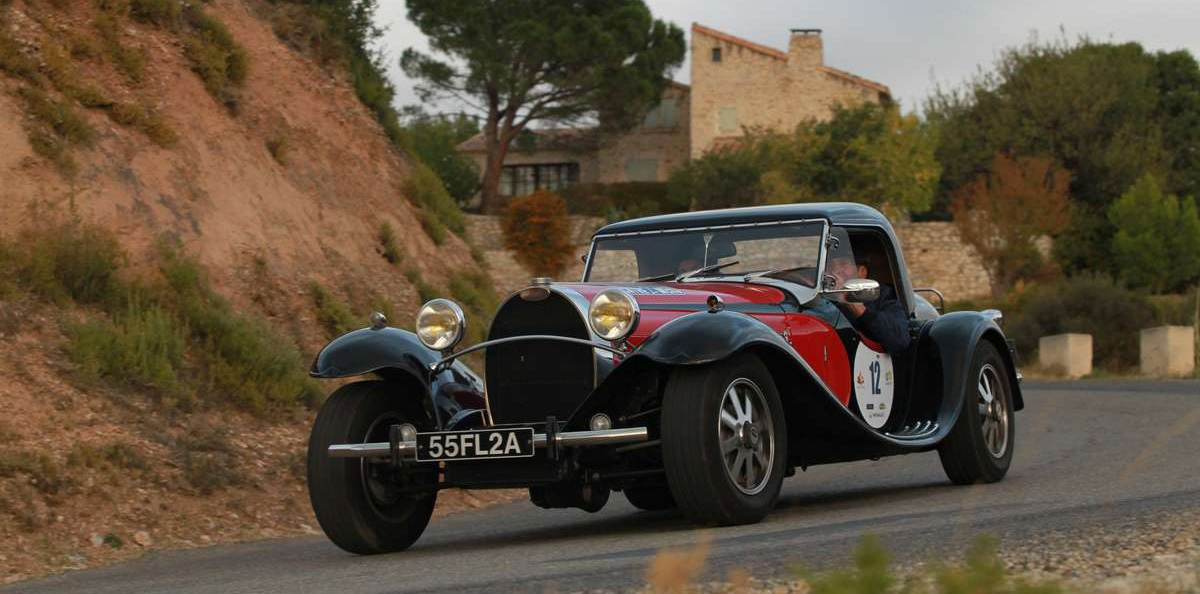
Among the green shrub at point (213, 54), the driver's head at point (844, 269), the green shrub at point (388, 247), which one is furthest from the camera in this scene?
the green shrub at point (388, 247)

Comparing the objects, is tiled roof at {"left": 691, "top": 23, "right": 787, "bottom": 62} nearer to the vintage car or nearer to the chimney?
the chimney

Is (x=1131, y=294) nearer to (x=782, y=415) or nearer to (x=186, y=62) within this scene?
(x=186, y=62)

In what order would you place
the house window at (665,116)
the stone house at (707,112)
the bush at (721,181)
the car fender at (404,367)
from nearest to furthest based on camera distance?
the car fender at (404,367) → the bush at (721,181) → the stone house at (707,112) → the house window at (665,116)

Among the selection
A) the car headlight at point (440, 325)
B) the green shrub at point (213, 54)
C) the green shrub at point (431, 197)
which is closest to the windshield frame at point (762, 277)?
the car headlight at point (440, 325)

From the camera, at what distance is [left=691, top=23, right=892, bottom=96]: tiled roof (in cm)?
7344

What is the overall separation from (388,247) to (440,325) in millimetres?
9356

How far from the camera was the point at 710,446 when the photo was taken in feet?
24.6

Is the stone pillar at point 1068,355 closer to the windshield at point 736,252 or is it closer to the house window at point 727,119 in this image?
the windshield at point 736,252

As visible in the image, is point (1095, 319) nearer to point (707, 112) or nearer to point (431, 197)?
point (431, 197)

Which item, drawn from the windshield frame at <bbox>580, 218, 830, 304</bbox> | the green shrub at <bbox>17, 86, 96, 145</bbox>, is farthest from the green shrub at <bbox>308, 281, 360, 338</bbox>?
the windshield frame at <bbox>580, 218, 830, 304</bbox>

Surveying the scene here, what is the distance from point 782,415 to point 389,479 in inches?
82.5

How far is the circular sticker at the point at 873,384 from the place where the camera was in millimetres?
9555

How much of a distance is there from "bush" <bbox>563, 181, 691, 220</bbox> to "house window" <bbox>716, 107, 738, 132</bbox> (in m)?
4.97

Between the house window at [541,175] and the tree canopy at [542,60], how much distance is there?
714 cm
